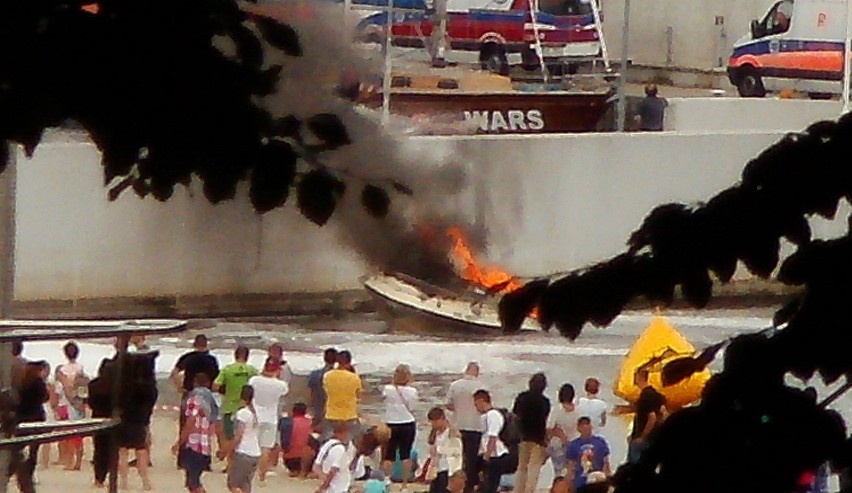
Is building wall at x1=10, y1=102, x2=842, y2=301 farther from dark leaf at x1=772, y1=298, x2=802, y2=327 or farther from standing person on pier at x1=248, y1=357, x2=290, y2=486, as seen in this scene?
standing person on pier at x1=248, y1=357, x2=290, y2=486

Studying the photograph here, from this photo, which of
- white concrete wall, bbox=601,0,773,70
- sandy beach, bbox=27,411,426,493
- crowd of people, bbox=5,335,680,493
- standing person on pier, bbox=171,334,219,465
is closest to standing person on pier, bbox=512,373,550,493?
crowd of people, bbox=5,335,680,493

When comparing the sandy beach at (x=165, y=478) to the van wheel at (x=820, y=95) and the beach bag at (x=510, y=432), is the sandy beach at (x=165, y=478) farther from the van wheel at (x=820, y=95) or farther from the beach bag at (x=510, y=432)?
the van wheel at (x=820, y=95)

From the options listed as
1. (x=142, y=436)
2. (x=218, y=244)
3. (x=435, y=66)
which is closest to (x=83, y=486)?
(x=142, y=436)

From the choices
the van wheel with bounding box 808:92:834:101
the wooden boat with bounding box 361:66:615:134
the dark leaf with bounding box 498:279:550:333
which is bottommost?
the dark leaf with bounding box 498:279:550:333

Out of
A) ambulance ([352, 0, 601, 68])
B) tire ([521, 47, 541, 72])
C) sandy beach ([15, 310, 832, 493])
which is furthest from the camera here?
tire ([521, 47, 541, 72])

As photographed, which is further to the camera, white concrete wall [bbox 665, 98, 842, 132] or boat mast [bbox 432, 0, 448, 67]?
white concrete wall [bbox 665, 98, 842, 132]

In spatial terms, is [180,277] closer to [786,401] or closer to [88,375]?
[88,375]

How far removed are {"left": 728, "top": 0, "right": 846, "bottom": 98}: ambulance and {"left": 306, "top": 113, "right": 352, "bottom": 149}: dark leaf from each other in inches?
338

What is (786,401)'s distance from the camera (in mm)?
875

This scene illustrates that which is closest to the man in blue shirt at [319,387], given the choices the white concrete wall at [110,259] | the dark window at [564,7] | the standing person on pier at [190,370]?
the standing person on pier at [190,370]

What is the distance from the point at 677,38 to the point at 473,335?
7949 mm

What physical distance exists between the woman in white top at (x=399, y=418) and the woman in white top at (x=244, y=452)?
1.02 ft

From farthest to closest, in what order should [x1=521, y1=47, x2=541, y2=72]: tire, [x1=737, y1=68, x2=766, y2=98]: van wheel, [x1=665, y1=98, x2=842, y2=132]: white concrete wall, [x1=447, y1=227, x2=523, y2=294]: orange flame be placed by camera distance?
[x1=737, y1=68, x2=766, y2=98]: van wheel < [x1=521, y1=47, x2=541, y2=72]: tire < [x1=665, y1=98, x2=842, y2=132]: white concrete wall < [x1=447, y1=227, x2=523, y2=294]: orange flame

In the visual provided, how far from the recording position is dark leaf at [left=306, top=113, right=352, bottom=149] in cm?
91
